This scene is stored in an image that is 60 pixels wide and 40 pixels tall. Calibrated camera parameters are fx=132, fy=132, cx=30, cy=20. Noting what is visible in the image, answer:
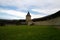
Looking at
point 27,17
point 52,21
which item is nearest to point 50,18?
point 52,21

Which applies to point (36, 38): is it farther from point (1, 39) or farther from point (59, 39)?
point (1, 39)

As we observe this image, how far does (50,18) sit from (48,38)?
Result: 830cm

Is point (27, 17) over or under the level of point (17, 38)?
over

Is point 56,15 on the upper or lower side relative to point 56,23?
upper

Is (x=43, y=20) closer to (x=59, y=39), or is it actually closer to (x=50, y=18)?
(x=50, y=18)

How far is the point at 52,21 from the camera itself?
656 inches

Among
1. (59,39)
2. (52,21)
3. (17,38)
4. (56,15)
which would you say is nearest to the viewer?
(59,39)

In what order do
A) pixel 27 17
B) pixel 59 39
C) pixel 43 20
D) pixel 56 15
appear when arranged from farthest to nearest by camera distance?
pixel 27 17 < pixel 43 20 < pixel 56 15 < pixel 59 39

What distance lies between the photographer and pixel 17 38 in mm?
9617

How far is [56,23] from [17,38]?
23.7ft

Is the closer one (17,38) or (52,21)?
(17,38)

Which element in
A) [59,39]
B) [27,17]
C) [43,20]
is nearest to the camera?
[59,39]

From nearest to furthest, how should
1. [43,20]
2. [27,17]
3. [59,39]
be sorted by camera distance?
[59,39]
[43,20]
[27,17]

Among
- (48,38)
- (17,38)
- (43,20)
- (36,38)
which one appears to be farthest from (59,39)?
(43,20)
